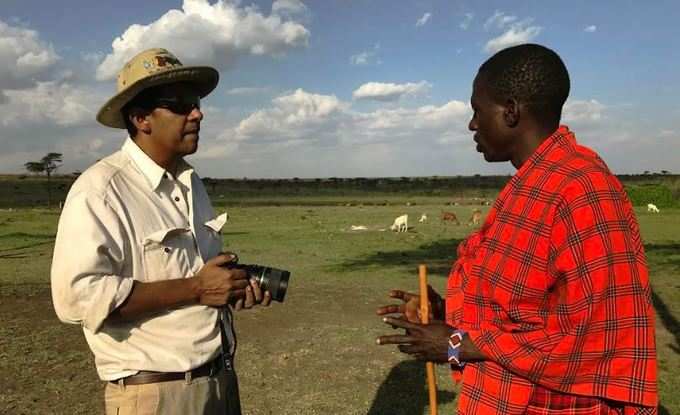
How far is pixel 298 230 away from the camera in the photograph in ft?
76.6

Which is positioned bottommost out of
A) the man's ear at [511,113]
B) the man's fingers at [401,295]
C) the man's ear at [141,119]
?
the man's fingers at [401,295]

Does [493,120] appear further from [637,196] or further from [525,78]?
[637,196]

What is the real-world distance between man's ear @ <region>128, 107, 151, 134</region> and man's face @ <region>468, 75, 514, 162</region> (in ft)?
4.36

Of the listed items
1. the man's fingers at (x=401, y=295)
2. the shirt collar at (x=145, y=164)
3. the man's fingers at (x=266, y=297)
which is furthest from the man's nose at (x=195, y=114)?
the man's fingers at (x=401, y=295)

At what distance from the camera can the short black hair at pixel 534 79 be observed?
192 centimetres

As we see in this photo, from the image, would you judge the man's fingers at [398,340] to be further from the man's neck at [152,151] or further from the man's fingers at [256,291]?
the man's neck at [152,151]

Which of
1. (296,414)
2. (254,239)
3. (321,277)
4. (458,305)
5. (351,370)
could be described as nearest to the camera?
(458,305)

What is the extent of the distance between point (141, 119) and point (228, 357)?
3.54ft

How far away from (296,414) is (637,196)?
3959 centimetres

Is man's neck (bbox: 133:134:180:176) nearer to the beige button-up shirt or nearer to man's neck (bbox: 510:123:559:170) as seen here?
the beige button-up shirt

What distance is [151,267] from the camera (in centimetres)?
222

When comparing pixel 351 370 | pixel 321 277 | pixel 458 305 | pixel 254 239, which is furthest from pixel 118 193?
pixel 254 239

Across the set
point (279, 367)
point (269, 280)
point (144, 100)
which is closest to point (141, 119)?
point (144, 100)

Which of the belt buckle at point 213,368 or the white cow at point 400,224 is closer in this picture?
the belt buckle at point 213,368
